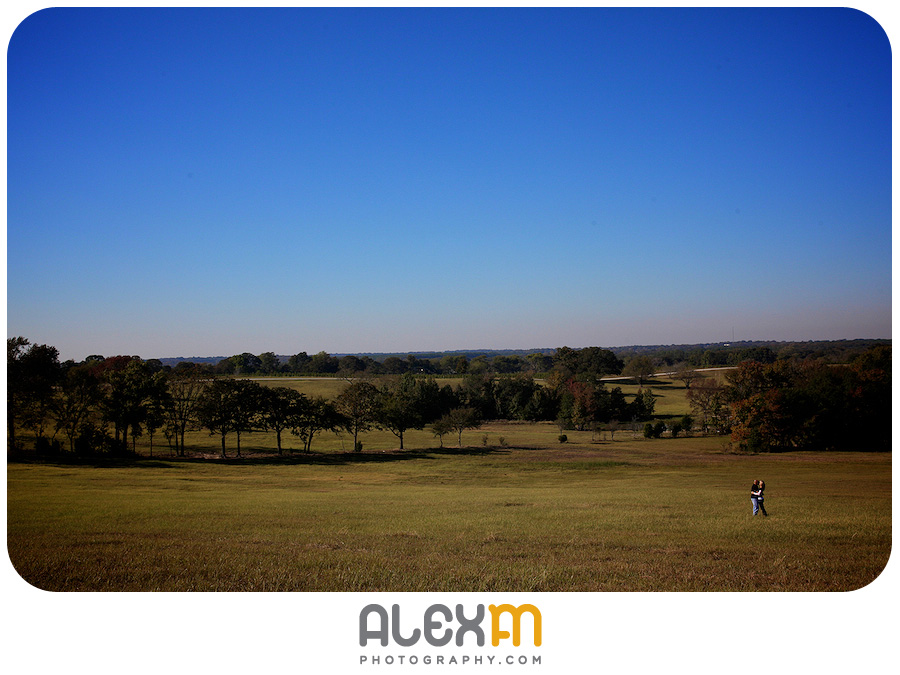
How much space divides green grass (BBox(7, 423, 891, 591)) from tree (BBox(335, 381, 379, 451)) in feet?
54.3

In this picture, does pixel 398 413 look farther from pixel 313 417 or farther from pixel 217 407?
pixel 217 407

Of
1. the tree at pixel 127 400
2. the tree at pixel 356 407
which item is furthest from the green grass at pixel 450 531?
the tree at pixel 356 407

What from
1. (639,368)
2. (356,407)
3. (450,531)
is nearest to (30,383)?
(450,531)

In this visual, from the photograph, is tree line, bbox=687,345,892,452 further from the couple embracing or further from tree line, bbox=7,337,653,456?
tree line, bbox=7,337,653,456

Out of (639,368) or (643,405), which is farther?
(643,405)

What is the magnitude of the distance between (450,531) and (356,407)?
29834 mm

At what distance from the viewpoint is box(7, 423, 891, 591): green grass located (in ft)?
21.7

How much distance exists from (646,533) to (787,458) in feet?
60.9

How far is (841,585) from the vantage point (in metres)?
6.51

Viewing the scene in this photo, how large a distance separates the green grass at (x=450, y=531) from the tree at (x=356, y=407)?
651 inches

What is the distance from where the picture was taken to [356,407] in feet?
127
